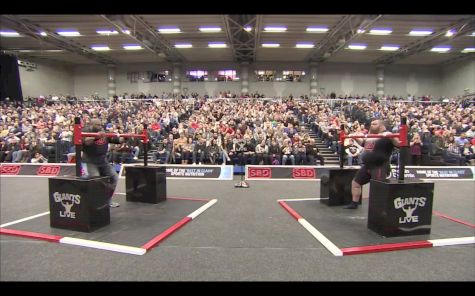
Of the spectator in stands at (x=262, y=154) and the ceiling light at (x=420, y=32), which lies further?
the ceiling light at (x=420, y=32)

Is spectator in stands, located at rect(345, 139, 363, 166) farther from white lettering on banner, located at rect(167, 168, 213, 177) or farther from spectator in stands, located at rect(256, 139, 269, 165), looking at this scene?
white lettering on banner, located at rect(167, 168, 213, 177)

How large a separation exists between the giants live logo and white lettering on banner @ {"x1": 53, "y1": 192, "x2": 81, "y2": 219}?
8535mm

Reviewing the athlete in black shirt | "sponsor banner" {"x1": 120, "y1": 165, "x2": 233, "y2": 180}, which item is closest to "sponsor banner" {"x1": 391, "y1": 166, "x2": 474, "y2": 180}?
"sponsor banner" {"x1": 120, "y1": 165, "x2": 233, "y2": 180}

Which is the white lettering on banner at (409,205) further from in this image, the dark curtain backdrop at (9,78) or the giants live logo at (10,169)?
the dark curtain backdrop at (9,78)

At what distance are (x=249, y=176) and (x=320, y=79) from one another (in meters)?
18.8

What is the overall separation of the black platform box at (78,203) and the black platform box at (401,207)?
385cm

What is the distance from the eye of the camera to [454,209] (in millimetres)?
5840

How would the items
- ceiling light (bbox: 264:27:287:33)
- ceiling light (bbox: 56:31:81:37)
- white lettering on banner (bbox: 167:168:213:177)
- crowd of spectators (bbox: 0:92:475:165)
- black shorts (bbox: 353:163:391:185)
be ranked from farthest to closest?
ceiling light (bbox: 56:31:81:37), ceiling light (bbox: 264:27:287:33), crowd of spectators (bbox: 0:92:475:165), white lettering on banner (bbox: 167:168:213:177), black shorts (bbox: 353:163:391:185)

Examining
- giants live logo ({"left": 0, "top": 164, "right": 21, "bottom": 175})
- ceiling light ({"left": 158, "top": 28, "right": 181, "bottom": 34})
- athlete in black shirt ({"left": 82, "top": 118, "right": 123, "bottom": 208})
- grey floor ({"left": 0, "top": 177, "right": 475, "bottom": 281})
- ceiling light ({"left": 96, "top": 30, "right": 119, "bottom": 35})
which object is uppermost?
ceiling light ({"left": 158, "top": 28, "right": 181, "bottom": 34})

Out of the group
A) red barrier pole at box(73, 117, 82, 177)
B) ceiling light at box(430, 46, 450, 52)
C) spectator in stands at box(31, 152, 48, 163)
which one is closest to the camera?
red barrier pole at box(73, 117, 82, 177)

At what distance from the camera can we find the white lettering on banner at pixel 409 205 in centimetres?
399

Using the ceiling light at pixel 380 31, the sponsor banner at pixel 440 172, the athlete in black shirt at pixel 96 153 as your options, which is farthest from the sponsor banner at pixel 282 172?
the ceiling light at pixel 380 31

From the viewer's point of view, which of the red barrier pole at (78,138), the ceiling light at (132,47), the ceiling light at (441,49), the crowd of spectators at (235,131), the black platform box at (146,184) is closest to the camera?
the red barrier pole at (78,138)

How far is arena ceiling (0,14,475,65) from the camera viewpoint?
600 inches
